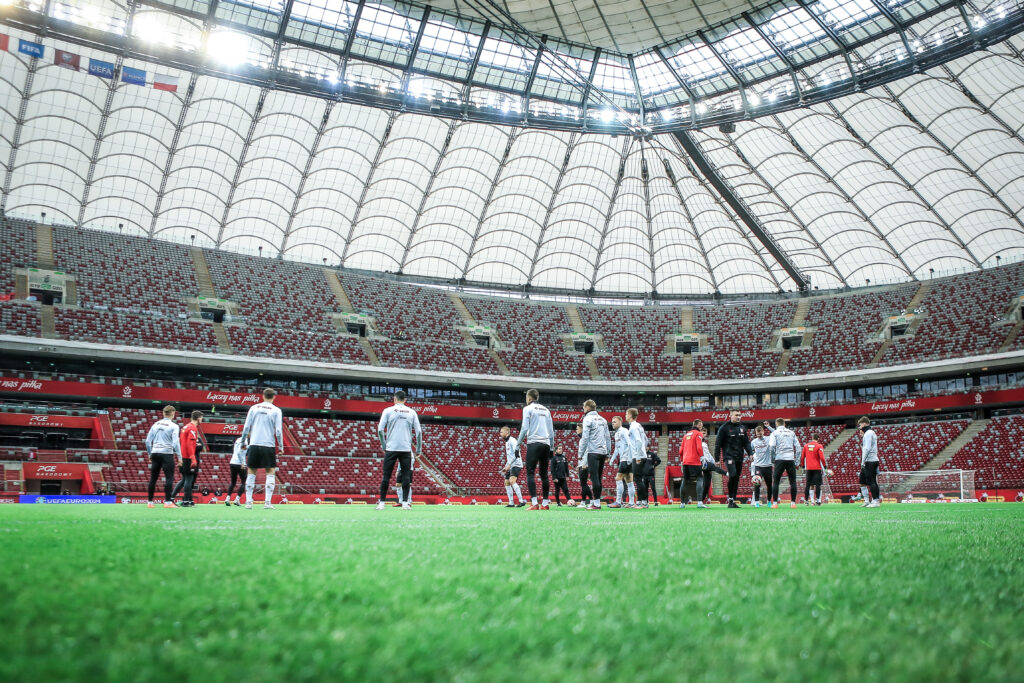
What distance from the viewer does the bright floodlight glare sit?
3459 cm

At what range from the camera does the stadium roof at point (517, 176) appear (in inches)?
1475

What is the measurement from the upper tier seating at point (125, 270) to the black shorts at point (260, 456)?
1494 inches

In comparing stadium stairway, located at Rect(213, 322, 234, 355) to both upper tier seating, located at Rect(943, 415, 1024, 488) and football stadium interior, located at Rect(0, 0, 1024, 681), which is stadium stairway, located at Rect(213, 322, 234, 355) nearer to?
football stadium interior, located at Rect(0, 0, 1024, 681)

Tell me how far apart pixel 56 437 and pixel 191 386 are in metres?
7.95

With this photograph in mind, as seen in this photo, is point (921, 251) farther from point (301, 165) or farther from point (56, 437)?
point (56, 437)

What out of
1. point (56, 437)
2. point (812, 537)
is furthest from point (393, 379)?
point (812, 537)

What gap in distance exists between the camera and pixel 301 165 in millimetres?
44250

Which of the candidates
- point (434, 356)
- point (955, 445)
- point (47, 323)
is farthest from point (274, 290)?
point (955, 445)

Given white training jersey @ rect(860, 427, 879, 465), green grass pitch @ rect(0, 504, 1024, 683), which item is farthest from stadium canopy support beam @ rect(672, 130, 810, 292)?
green grass pitch @ rect(0, 504, 1024, 683)

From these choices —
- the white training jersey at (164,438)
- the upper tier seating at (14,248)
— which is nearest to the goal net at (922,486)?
the white training jersey at (164,438)

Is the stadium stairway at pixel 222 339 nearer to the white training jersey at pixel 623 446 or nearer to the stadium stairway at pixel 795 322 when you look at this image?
the white training jersey at pixel 623 446

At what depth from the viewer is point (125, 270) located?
1854 inches

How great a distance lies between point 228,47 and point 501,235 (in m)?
23.8

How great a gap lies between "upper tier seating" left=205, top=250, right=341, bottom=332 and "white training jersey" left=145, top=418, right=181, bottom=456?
3535 centimetres
